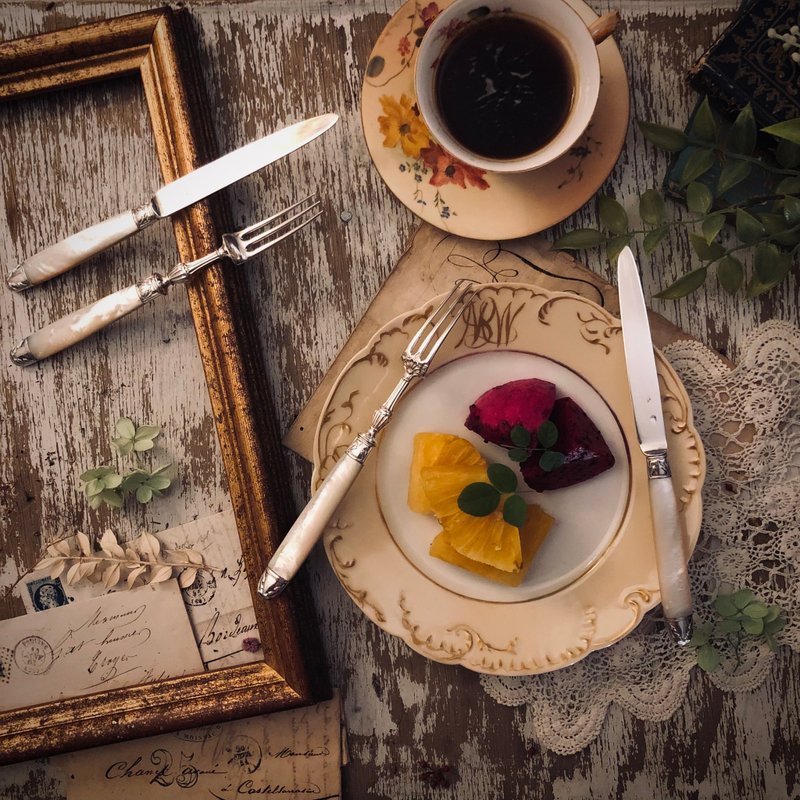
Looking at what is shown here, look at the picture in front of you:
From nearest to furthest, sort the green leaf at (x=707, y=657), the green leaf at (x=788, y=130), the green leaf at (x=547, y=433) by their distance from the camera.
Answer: the green leaf at (x=788, y=130)
the green leaf at (x=547, y=433)
the green leaf at (x=707, y=657)

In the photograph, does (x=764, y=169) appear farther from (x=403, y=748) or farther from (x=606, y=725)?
(x=403, y=748)

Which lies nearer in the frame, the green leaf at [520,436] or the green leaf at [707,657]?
the green leaf at [520,436]

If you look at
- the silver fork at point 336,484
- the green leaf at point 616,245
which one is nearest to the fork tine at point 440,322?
the silver fork at point 336,484

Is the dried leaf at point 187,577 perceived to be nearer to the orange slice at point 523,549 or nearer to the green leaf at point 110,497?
the green leaf at point 110,497

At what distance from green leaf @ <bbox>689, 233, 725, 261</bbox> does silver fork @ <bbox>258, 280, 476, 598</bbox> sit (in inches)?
12.8

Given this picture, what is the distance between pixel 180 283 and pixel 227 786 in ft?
2.59

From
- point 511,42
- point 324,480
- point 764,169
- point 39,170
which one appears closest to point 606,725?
point 324,480

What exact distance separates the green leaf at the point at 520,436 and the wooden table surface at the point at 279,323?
0.33m

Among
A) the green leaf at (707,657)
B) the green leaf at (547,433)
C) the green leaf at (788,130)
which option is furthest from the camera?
the green leaf at (707,657)

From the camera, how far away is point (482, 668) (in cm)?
95

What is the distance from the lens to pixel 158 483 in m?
1.04

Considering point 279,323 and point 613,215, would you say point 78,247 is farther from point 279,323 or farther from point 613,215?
point 613,215

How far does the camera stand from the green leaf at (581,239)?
3.19ft

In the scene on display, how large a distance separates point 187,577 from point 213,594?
1.9 inches
